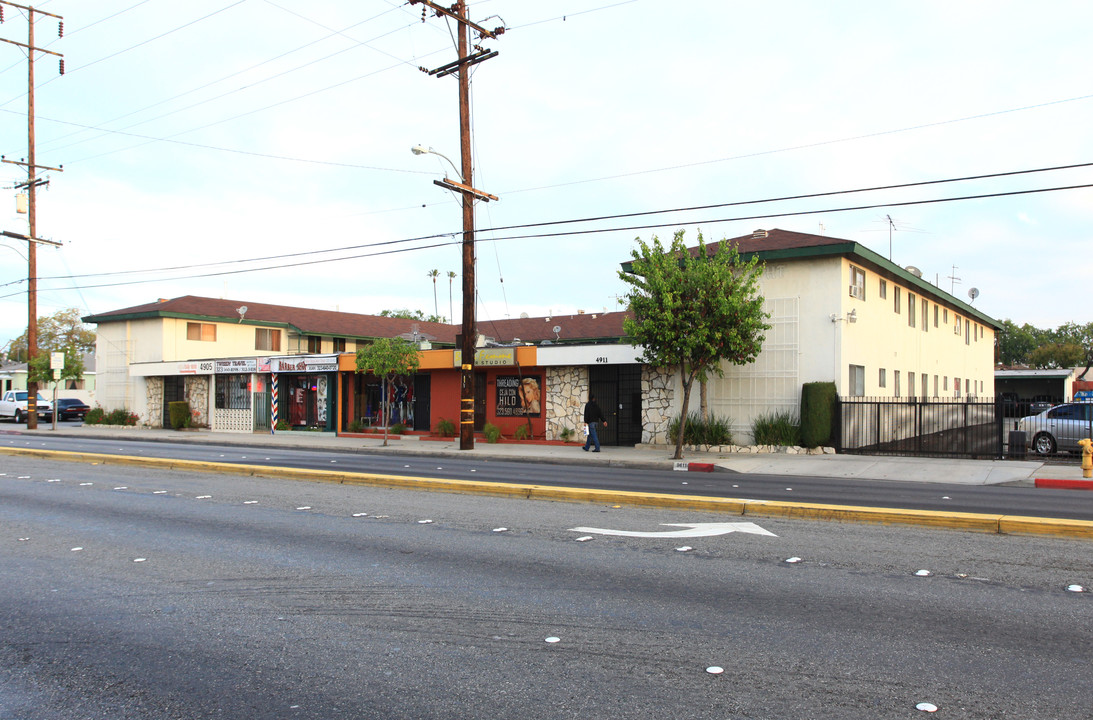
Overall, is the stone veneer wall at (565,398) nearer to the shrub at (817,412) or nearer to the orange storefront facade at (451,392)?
the orange storefront facade at (451,392)

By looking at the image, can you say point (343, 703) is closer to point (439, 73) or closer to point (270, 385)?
point (439, 73)

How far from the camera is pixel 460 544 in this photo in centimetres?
817

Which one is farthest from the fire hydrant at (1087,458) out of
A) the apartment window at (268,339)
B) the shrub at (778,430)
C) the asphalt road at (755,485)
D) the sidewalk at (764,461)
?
the apartment window at (268,339)

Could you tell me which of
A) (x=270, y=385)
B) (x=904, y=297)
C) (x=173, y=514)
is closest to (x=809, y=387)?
(x=904, y=297)

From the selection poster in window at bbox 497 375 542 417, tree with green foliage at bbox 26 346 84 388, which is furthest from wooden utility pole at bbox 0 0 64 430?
poster in window at bbox 497 375 542 417

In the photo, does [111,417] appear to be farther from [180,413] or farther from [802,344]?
[802,344]

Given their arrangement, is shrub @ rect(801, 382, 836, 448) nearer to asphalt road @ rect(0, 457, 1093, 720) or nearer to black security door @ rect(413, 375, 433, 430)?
asphalt road @ rect(0, 457, 1093, 720)

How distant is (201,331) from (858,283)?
3318 cm

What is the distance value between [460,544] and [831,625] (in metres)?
4.03

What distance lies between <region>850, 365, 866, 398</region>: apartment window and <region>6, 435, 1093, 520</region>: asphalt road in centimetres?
705

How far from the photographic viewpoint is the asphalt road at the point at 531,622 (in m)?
4.20

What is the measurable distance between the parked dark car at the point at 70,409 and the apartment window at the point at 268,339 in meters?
13.4

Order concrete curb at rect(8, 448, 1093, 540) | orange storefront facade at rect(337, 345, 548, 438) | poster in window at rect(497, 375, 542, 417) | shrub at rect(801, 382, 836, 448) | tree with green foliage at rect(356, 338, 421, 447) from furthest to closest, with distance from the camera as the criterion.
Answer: poster in window at rect(497, 375, 542, 417), orange storefront facade at rect(337, 345, 548, 438), tree with green foliage at rect(356, 338, 421, 447), shrub at rect(801, 382, 836, 448), concrete curb at rect(8, 448, 1093, 540)

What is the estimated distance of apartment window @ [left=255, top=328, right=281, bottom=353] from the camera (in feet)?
141
